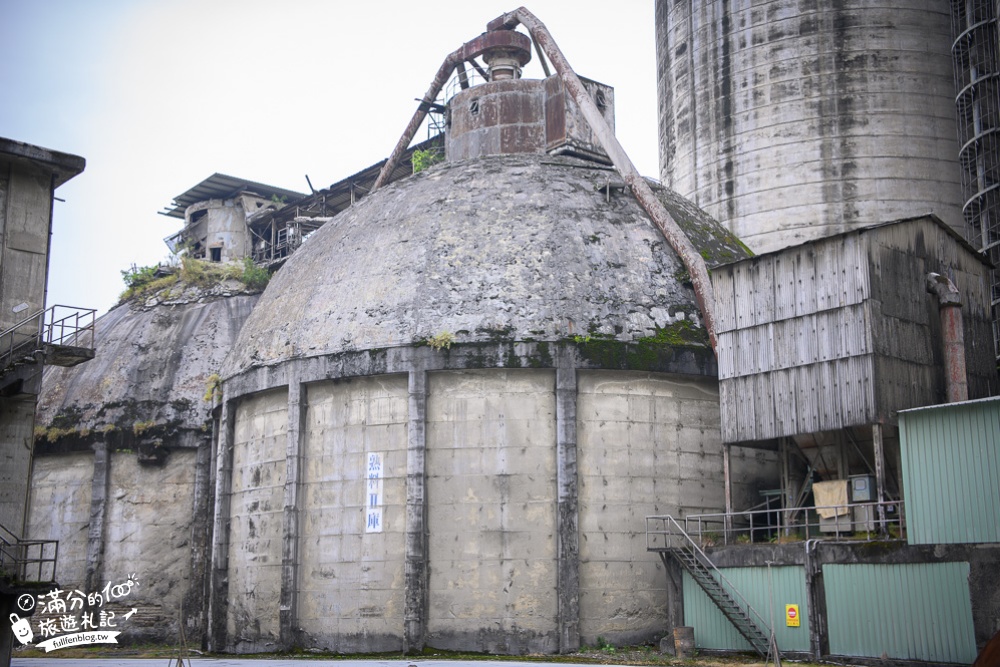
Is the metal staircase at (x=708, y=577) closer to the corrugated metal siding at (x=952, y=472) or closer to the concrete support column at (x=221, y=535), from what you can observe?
the corrugated metal siding at (x=952, y=472)

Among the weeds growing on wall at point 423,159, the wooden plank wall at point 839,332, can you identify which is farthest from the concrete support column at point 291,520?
the weeds growing on wall at point 423,159

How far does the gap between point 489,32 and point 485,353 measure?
56.3 ft

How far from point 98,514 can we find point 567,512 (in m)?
19.3

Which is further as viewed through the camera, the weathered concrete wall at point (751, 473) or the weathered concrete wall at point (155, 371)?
the weathered concrete wall at point (155, 371)

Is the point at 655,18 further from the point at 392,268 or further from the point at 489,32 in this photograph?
the point at 392,268

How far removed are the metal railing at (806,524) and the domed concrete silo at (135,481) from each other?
17798 millimetres

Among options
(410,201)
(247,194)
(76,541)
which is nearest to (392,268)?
(410,201)

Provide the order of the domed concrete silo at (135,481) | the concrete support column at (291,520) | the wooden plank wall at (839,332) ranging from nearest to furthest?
the wooden plank wall at (839,332)
the concrete support column at (291,520)
the domed concrete silo at (135,481)

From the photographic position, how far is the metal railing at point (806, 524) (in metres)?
27.8

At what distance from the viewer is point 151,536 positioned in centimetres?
4288

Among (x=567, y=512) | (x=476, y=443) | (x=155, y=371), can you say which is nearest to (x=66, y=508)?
(x=155, y=371)

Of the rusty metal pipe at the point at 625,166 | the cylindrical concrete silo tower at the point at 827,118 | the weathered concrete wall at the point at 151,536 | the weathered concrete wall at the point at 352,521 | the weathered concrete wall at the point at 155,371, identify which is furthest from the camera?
the cylindrical concrete silo tower at the point at 827,118

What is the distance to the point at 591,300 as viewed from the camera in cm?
3391

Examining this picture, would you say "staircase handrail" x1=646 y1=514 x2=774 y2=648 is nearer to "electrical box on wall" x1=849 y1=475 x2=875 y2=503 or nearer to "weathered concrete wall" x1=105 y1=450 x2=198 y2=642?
"electrical box on wall" x1=849 y1=475 x2=875 y2=503
